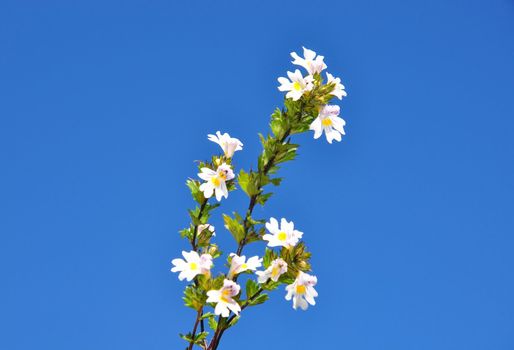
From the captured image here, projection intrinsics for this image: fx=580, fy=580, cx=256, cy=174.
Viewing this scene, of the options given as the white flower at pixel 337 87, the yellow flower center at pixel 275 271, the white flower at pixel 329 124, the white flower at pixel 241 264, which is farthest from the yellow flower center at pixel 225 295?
the white flower at pixel 337 87

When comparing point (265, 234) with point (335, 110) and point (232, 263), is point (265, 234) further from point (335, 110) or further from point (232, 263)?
point (335, 110)

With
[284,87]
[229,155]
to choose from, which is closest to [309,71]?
[284,87]

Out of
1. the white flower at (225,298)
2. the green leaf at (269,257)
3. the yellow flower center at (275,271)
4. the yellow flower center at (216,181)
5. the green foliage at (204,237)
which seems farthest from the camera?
the green foliage at (204,237)

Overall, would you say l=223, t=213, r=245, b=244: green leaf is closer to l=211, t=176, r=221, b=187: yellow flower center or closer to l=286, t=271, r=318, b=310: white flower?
l=211, t=176, r=221, b=187: yellow flower center

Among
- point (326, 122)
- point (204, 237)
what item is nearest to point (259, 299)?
point (204, 237)

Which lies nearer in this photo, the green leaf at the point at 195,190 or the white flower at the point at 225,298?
the white flower at the point at 225,298

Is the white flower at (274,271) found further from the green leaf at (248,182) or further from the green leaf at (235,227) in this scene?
the green leaf at (248,182)
